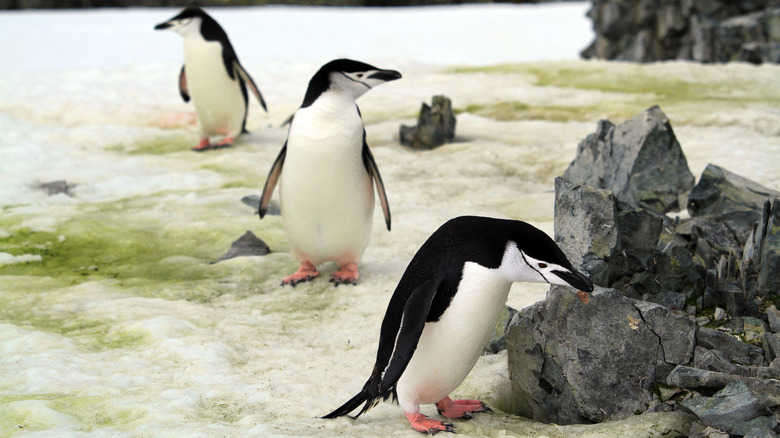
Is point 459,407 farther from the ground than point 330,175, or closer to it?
closer to it

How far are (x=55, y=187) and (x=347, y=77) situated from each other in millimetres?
3261

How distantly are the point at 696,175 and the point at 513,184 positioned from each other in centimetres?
132

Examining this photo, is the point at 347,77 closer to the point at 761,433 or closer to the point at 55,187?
the point at 761,433

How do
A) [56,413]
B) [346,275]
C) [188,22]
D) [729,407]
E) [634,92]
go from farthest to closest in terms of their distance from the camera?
1. [634,92]
2. [188,22]
3. [346,275]
4. [56,413]
5. [729,407]

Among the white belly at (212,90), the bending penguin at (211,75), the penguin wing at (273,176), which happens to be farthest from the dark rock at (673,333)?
the white belly at (212,90)

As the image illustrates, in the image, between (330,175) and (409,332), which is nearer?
(409,332)

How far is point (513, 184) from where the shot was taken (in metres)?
5.89

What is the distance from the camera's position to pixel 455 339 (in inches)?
98.5

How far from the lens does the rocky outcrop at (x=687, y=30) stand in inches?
493

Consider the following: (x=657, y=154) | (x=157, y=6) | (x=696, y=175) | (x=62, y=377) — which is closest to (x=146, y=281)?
(x=62, y=377)

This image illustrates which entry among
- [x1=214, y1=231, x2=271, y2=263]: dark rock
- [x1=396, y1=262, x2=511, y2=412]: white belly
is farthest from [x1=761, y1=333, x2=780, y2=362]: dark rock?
[x1=214, y1=231, x2=271, y2=263]: dark rock

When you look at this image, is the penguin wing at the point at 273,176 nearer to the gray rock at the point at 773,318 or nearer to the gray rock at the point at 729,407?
the gray rock at the point at 773,318

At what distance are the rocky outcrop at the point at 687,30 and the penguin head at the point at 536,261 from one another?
10867 millimetres

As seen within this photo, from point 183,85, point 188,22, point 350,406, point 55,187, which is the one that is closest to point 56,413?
point 350,406
